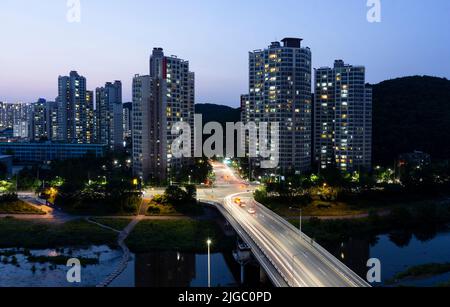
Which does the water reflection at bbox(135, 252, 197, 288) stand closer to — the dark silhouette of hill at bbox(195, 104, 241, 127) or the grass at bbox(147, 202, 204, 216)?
the grass at bbox(147, 202, 204, 216)

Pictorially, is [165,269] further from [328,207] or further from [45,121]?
[45,121]

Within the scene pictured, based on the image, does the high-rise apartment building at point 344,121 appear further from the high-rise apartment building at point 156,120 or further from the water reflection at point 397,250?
the water reflection at point 397,250

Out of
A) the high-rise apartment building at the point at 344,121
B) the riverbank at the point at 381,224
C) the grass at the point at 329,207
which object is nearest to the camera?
the riverbank at the point at 381,224

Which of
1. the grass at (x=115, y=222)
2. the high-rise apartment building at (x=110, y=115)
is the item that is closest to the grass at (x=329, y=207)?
the grass at (x=115, y=222)

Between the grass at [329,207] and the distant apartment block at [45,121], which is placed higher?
the distant apartment block at [45,121]

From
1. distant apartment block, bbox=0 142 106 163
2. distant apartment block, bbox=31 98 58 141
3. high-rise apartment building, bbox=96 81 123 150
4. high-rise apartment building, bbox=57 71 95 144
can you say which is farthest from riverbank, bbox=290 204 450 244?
distant apartment block, bbox=31 98 58 141

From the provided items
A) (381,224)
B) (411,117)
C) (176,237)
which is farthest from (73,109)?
(381,224)
